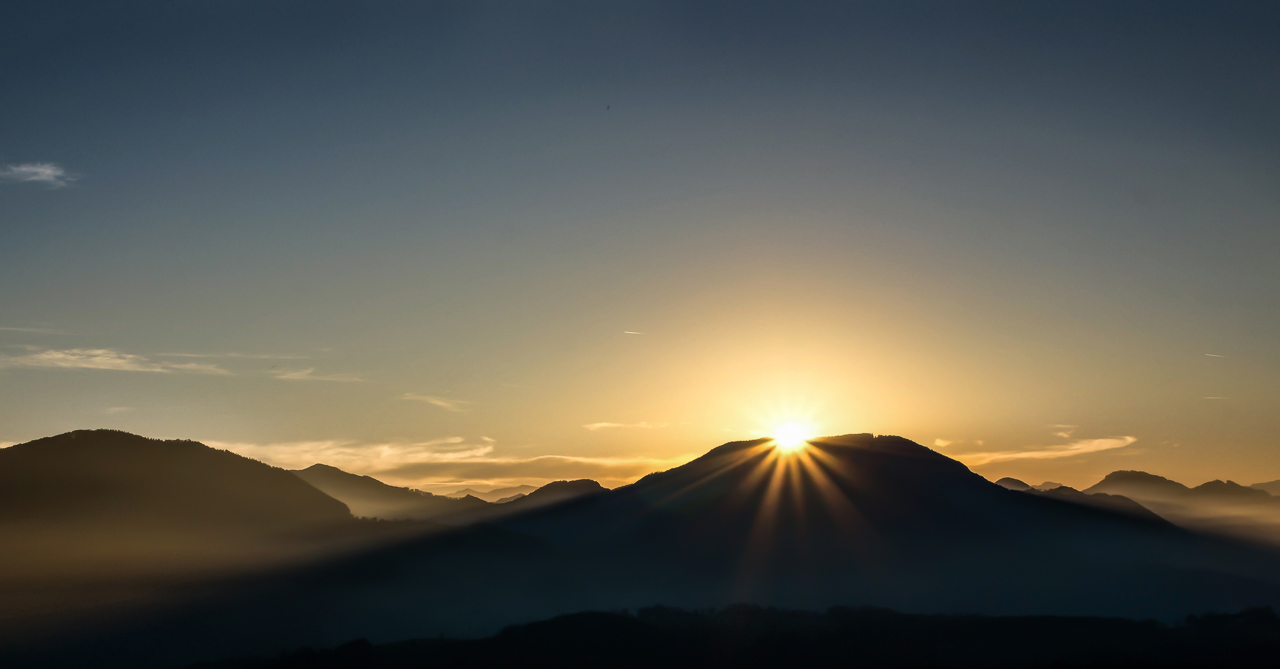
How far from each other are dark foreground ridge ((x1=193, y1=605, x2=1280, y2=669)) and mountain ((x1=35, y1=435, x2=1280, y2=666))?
271 inches

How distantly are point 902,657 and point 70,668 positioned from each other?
116 meters

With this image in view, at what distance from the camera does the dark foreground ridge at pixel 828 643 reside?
13112 centimetres

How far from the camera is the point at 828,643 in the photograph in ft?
459

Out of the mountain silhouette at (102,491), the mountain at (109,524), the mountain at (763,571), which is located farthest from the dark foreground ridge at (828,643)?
the mountain silhouette at (102,491)

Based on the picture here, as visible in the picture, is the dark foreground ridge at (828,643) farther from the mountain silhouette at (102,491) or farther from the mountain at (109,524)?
the mountain silhouette at (102,491)

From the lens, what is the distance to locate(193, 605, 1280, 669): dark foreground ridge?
13112 centimetres

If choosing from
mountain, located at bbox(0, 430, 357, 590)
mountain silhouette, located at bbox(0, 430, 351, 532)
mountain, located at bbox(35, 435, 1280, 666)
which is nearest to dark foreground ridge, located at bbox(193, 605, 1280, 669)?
mountain, located at bbox(35, 435, 1280, 666)

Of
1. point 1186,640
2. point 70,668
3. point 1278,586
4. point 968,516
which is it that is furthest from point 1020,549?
point 70,668

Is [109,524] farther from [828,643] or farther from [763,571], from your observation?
[828,643]

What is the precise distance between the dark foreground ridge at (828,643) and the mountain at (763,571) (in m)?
6.89

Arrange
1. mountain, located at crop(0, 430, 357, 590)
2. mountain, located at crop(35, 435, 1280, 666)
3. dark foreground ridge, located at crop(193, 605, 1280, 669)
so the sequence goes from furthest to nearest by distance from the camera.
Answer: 1. mountain, located at crop(0, 430, 357, 590)
2. mountain, located at crop(35, 435, 1280, 666)
3. dark foreground ridge, located at crop(193, 605, 1280, 669)

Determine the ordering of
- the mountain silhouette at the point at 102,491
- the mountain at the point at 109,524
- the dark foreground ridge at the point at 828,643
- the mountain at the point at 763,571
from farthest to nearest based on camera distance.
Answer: the mountain silhouette at the point at 102,491 → the mountain at the point at 109,524 → the mountain at the point at 763,571 → the dark foreground ridge at the point at 828,643

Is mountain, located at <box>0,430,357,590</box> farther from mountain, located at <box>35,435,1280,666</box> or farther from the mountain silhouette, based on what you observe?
mountain, located at <box>35,435,1280,666</box>

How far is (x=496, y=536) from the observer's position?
627 ft
